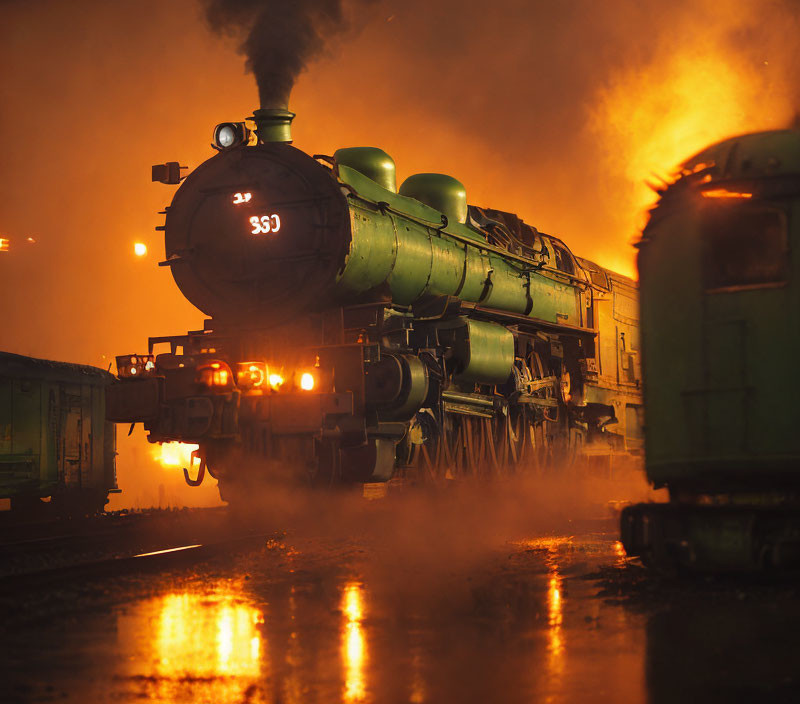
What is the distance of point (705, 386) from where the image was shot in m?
7.16

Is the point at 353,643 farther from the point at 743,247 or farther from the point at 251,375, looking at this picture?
the point at 251,375

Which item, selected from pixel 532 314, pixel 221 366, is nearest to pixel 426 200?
pixel 532 314

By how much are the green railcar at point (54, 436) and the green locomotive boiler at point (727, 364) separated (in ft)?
37.2

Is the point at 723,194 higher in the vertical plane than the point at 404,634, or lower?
higher

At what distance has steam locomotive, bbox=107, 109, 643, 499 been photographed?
35.7ft

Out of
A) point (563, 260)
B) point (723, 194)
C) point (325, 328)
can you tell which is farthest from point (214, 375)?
point (563, 260)

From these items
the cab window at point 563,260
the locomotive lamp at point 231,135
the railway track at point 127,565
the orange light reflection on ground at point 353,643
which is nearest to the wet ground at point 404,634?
the orange light reflection on ground at point 353,643

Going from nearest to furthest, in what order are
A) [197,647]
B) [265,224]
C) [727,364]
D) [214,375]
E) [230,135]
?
[197,647] → [727,364] → [214,375] → [265,224] → [230,135]

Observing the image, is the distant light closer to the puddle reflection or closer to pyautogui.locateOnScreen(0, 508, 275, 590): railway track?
the puddle reflection

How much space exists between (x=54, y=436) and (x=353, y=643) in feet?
41.0

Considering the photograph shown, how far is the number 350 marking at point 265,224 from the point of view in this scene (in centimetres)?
1152

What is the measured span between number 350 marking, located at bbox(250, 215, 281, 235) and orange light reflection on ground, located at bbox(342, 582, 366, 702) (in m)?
5.11

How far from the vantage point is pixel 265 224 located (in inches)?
456

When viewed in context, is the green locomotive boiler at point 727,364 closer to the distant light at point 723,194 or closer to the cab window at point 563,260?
the distant light at point 723,194
